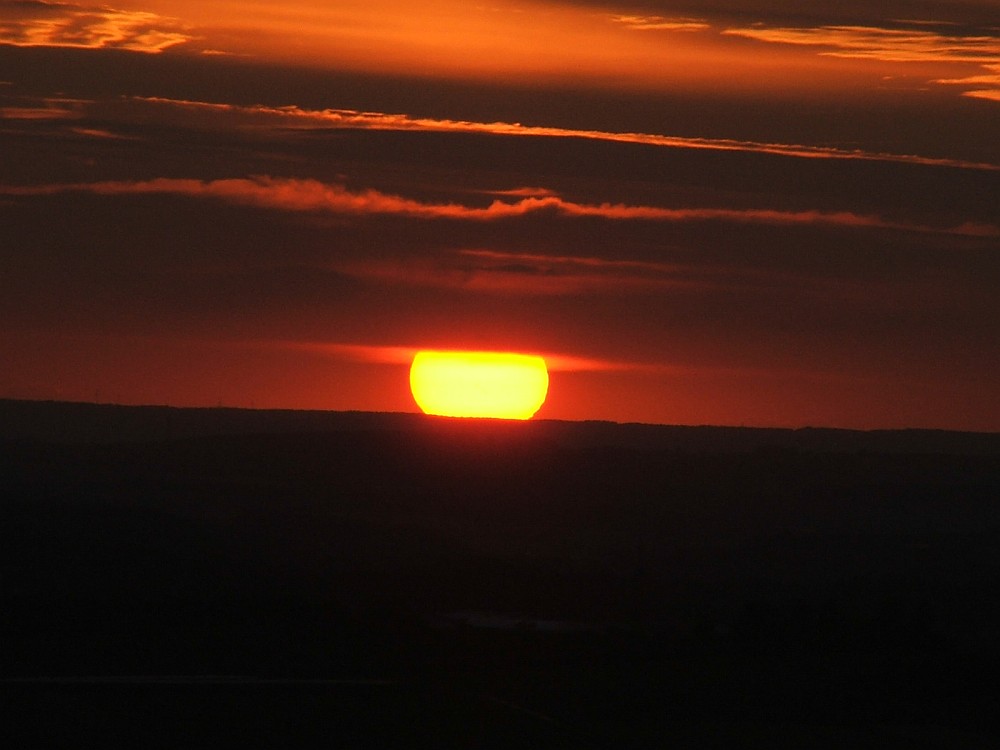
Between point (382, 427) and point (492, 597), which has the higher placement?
point (382, 427)

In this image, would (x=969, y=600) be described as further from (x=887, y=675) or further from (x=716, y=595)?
(x=887, y=675)

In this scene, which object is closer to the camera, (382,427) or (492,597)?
(492,597)

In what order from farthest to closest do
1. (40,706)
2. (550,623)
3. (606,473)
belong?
(606,473)
(550,623)
(40,706)

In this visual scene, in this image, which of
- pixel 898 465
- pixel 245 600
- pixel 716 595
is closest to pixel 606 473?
pixel 898 465

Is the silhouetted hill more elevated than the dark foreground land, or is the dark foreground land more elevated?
the silhouetted hill

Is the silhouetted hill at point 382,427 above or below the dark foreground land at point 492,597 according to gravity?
above

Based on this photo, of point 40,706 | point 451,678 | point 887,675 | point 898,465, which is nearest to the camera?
point 40,706

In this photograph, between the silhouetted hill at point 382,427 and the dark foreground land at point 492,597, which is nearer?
the dark foreground land at point 492,597

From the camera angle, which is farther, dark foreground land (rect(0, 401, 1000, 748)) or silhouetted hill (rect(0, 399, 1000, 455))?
silhouetted hill (rect(0, 399, 1000, 455))
